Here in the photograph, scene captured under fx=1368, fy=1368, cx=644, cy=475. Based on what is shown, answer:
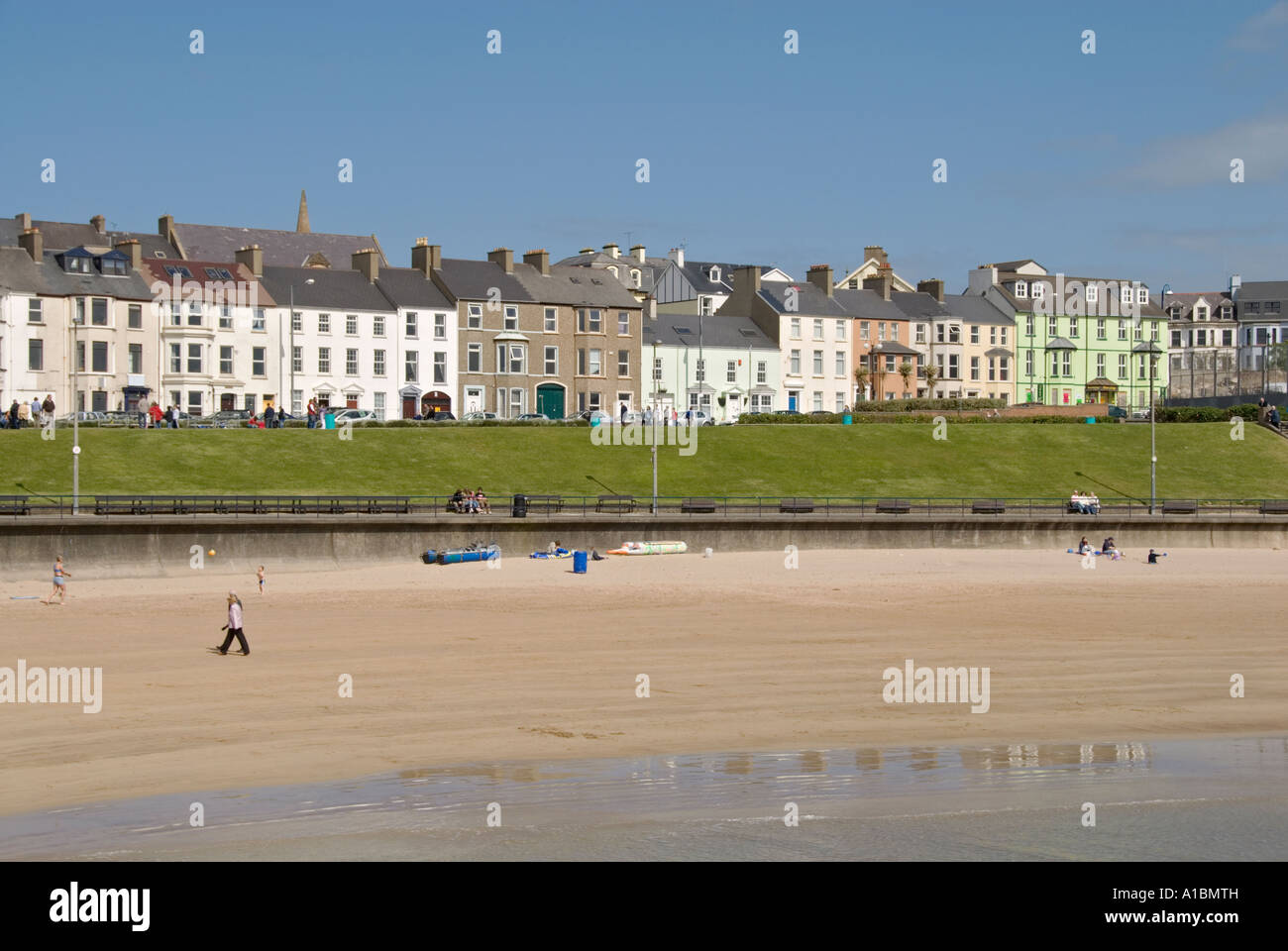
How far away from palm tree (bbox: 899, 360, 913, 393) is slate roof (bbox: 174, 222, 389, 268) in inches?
1565

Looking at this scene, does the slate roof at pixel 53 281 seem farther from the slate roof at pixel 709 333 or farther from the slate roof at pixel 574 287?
the slate roof at pixel 709 333

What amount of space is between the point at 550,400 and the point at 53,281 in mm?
29960

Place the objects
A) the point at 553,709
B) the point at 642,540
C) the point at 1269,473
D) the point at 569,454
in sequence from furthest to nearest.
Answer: the point at 1269,473
the point at 569,454
the point at 642,540
the point at 553,709

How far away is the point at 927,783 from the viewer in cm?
1814

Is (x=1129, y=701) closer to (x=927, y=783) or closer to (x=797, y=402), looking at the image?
→ (x=927, y=783)

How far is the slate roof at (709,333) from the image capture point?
96125mm

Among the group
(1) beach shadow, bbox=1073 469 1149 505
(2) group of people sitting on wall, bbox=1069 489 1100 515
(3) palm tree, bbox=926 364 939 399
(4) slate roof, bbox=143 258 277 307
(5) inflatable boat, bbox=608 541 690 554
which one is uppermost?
(4) slate roof, bbox=143 258 277 307

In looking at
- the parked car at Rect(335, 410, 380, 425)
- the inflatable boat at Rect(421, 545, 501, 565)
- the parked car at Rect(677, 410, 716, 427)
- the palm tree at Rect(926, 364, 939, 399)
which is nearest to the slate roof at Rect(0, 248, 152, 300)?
the parked car at Rect(335, 410, 380, 425)

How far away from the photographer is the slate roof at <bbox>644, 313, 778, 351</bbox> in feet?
315

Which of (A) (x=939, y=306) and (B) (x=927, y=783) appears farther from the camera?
(A) (x=939, y=306)

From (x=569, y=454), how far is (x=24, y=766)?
48.4 m

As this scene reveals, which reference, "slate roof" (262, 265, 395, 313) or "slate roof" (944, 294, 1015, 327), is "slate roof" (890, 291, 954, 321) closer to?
"slate roof" (944, 294, 1015, 327)
